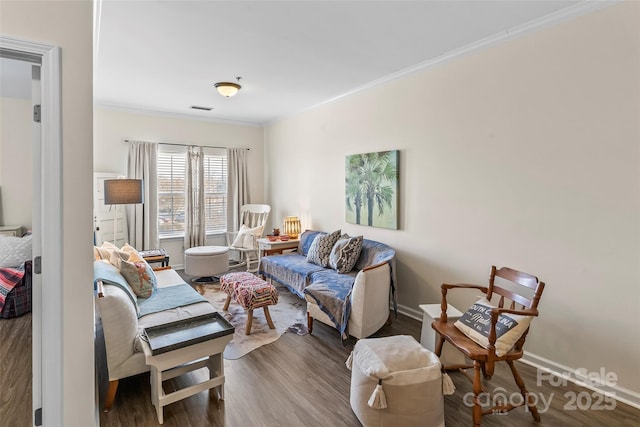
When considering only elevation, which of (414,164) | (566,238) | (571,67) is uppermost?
(571,67)

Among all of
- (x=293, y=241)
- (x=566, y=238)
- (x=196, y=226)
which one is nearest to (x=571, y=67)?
(x=566, y=238)

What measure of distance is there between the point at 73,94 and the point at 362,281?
7.88ft

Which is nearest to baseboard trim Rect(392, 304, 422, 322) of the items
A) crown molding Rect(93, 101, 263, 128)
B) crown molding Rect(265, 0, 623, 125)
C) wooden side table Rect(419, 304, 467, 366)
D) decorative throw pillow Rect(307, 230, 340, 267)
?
wooden side table Rect(419, 304, 467, 366)

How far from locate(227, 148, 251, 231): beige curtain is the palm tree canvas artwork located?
105 inches

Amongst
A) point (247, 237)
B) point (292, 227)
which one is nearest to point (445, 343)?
point (292, 227)

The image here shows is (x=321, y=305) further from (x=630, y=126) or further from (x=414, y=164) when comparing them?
(x=630, y=126)

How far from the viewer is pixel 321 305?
3250mm

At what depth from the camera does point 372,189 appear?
13.4 feet

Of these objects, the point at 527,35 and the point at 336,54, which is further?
the point at 336,54

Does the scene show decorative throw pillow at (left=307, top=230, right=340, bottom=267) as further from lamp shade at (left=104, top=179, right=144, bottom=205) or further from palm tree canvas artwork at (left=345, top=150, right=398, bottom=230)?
lamp shade at (left=104, top=179, right=144, bottom=205)

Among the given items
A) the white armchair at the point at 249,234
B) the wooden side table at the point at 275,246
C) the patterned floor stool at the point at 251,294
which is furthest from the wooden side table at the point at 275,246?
the patterned floor stool at the point at 251,294

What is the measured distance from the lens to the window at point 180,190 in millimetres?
5695

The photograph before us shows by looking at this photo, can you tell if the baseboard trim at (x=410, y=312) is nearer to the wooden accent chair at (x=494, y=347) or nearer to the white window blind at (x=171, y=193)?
the wooden accent chair at (x=494, y=347)

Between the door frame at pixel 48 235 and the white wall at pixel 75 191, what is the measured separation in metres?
0.02
